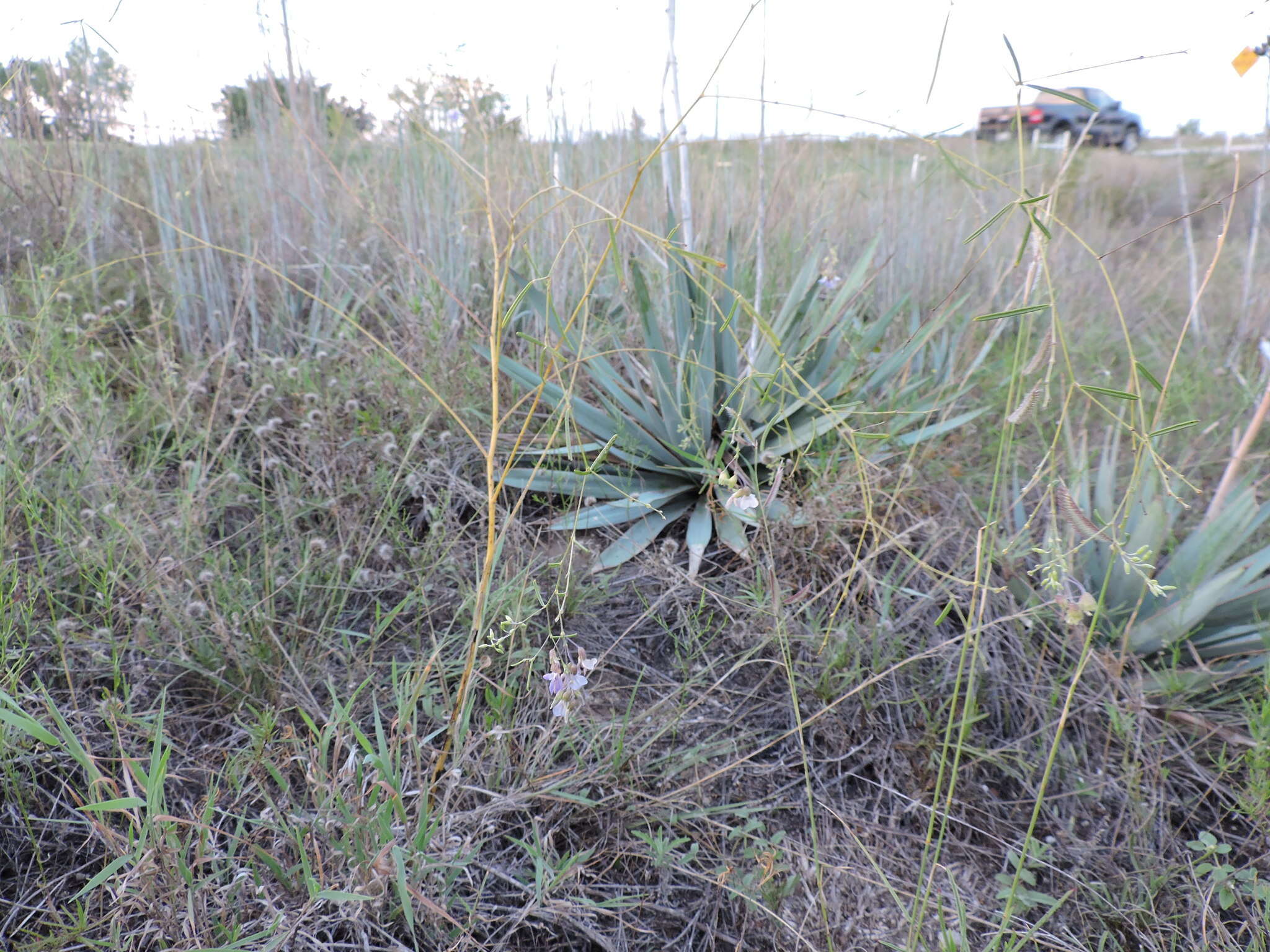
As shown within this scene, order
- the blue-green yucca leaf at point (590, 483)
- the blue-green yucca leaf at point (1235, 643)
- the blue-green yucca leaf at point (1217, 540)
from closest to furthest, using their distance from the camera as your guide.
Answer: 1. the blue-green yucca leaf at point (1235, 643)
2. the blue-green yucca leaf at point (1217, 540)
3. the blue-green yucca leaf at point (590, 483)

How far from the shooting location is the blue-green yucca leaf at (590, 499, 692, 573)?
1.94 metres

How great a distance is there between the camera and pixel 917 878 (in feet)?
4.77

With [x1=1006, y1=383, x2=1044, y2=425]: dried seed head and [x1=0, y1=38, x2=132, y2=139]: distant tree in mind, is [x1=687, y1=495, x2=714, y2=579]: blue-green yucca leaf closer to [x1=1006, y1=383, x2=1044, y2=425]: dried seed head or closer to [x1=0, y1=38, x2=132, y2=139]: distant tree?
[x1=1006, y1=383, x2=1044, y2=425]: dried seed head

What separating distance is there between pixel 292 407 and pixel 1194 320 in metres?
4.11

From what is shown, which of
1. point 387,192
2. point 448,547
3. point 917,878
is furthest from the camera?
point 387,192

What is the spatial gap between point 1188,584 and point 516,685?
1.55 metres

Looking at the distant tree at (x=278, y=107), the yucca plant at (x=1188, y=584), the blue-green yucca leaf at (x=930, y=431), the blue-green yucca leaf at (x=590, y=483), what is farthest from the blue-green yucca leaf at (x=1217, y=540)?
the distant tree at (x=278, y=107)

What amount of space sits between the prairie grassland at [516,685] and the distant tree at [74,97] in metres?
0.11

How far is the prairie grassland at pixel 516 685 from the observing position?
123cm

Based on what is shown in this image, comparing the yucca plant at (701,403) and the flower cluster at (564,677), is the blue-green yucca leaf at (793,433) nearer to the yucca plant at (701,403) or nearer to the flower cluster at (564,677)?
the yucca plant at (701,403)

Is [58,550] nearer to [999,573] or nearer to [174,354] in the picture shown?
[174,354]

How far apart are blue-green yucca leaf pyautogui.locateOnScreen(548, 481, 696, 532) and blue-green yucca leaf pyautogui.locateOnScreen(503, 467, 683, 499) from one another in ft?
0.09

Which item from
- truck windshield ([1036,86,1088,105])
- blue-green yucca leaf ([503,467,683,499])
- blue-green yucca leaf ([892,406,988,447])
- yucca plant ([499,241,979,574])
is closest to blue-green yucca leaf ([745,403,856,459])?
yucca plant ([499,241,979,574])

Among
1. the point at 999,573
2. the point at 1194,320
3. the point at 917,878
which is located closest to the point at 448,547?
the point at 917,878
